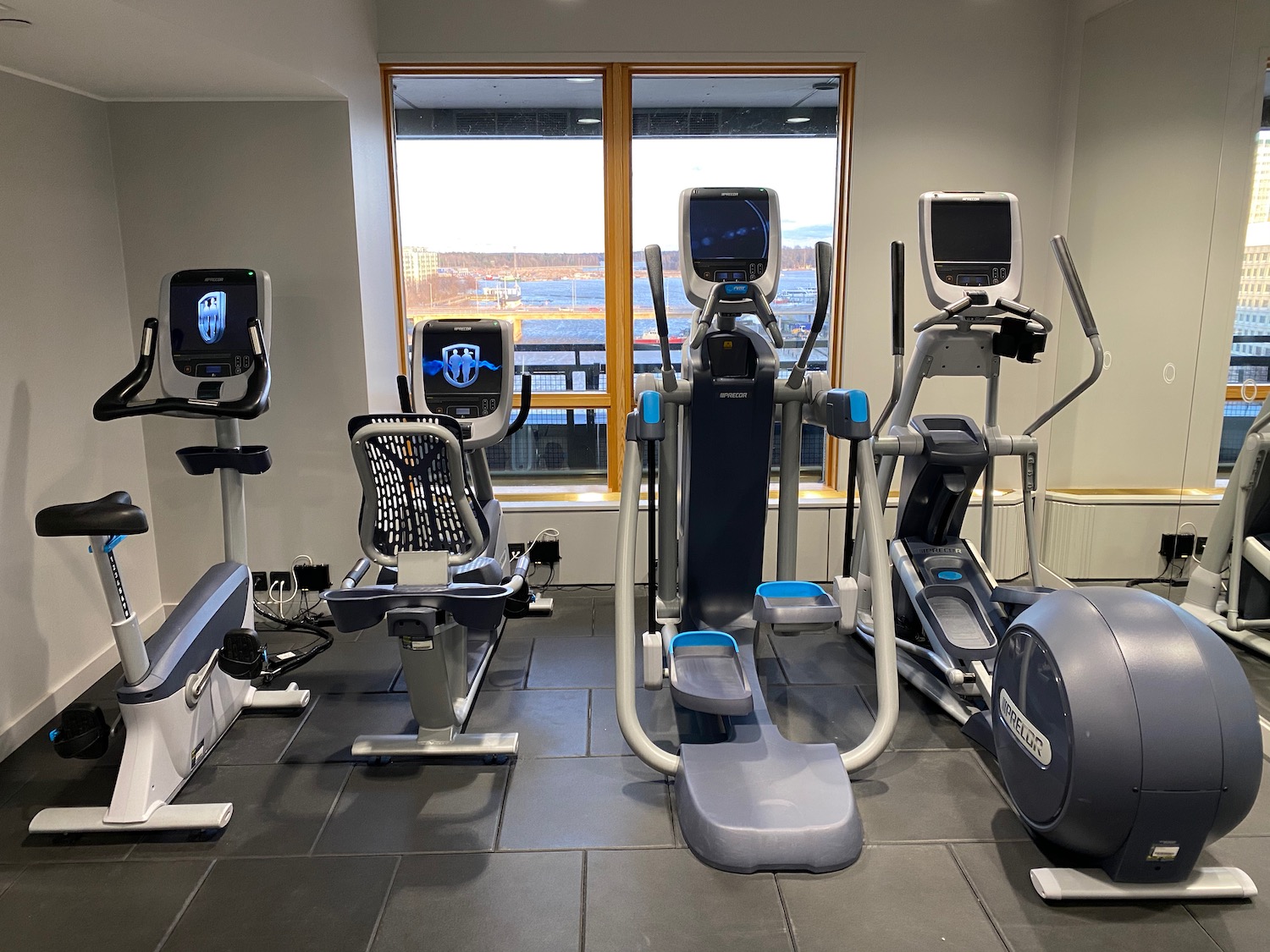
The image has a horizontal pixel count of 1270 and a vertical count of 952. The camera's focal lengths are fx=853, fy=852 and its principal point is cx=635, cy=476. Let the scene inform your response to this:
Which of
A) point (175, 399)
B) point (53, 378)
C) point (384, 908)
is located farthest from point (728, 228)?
point (53, 378)

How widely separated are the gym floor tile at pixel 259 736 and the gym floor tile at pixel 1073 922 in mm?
2285

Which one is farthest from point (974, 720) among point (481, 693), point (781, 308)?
point (781, 308)

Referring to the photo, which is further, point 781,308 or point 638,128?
point 781,308

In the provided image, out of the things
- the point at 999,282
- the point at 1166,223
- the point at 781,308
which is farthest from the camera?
the point at 781,308

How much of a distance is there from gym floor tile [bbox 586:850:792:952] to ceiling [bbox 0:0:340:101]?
8.80 ft

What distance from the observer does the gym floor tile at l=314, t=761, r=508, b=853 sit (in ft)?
8.11

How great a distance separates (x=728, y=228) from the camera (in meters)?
2.97

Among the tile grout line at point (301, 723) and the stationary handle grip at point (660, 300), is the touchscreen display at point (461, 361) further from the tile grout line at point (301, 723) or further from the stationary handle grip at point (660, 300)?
the tile grout line at point (301, 723)

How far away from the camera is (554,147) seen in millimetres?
4449

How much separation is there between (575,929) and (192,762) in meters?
1.46

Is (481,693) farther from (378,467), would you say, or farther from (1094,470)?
(1094,470)

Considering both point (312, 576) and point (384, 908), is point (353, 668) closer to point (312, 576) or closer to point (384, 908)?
point (312, 576)

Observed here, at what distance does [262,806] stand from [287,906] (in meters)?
0.51

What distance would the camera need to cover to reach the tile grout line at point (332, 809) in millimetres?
2463
